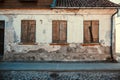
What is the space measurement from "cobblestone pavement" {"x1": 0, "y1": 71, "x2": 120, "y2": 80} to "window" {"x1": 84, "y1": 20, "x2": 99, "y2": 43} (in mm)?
4836

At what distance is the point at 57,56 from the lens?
47.1 ft

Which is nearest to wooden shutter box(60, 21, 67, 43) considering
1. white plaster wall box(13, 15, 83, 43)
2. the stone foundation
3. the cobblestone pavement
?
white plaster wall box(13, 15, 83, 43)

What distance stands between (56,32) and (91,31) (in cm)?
274

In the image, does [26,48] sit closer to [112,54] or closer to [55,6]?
[55,6]

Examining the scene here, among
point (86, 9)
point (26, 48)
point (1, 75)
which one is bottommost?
point (1, 75)

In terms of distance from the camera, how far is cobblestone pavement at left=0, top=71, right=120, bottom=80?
8672mm

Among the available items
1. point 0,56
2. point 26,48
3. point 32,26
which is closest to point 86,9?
point 32,26

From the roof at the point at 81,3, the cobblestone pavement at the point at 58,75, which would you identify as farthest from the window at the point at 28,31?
the cobblestone pavement at the point at 58,75

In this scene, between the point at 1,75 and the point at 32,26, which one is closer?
the point at 1,75

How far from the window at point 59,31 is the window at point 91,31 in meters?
1.64

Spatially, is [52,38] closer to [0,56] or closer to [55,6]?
[55,6]

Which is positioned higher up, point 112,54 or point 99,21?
point 99,21

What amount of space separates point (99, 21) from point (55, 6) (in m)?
3.63

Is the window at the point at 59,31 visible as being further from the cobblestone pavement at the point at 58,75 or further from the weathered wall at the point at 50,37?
the cobblestone pavement at the point at 58,75
